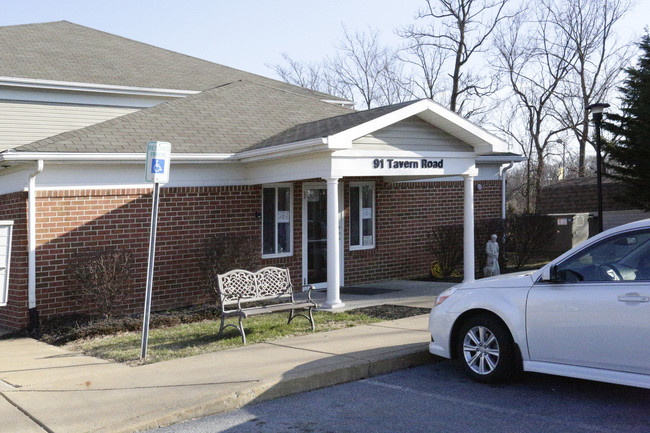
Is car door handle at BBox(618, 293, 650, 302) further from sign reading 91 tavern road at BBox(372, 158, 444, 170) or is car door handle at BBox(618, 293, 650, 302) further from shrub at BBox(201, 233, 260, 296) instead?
shrub at BBox(201, 233, 260, 296)

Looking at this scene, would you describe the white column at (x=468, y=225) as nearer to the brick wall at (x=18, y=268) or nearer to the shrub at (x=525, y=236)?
the shrub at (x=525, y=236)

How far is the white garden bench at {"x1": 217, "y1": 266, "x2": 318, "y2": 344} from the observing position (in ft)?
29.6

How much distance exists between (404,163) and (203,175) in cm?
366

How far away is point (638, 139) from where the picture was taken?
2000 cm

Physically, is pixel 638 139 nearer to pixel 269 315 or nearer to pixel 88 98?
pixel 269 315

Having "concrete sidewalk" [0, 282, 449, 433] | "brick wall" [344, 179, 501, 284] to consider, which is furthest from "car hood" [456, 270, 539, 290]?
"brick wall" [344, 179, 501, 284]

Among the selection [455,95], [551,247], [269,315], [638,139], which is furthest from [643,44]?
[269,315]

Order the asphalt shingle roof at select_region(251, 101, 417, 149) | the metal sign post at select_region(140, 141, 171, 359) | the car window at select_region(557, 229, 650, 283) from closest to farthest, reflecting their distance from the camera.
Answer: the car window at select_region(557, 229, 650, 283) < the metal sign post at select_region(140, 141, 171, 359) < the asphalt shingle roof at select_region(251, 101, 417, 149)

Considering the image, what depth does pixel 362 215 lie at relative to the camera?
14922 mm

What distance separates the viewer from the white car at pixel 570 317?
5719 millimetres

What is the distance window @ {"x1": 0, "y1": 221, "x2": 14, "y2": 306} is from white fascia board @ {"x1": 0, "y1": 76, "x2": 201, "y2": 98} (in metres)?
6.94

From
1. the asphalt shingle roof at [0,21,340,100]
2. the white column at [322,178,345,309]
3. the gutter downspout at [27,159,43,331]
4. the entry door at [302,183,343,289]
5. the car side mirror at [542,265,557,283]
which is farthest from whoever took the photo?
the asphalt shingle roof at [0,21,340,100]

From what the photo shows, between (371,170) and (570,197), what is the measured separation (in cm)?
1964

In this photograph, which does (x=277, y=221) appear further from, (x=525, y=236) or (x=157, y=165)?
(x=525, y=236)
